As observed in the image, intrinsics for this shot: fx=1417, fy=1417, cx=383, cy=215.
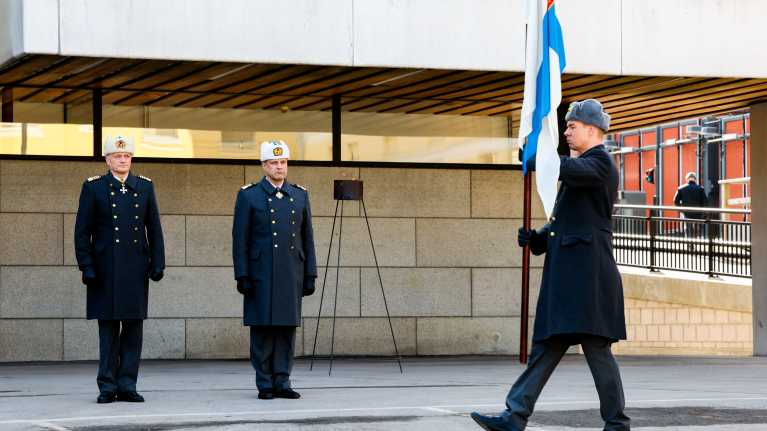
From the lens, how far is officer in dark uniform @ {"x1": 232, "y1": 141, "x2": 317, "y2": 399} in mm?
9883

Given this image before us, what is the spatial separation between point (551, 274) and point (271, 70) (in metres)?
5.21

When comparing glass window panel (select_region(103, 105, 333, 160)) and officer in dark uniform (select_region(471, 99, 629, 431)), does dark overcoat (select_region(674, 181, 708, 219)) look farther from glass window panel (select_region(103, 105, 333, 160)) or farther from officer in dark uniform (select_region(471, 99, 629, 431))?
officer in dark uniform (select_region(471, 99, 629, 431))

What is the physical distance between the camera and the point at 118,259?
31.9ft

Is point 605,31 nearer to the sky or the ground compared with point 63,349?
nearer to the sky

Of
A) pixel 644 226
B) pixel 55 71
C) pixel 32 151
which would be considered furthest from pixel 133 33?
pixel 644 226

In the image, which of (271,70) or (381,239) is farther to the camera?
(381,239)

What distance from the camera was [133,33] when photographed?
11.1m

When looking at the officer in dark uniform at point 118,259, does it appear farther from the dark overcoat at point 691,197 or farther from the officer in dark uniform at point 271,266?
the dark overcoat at point 691,197

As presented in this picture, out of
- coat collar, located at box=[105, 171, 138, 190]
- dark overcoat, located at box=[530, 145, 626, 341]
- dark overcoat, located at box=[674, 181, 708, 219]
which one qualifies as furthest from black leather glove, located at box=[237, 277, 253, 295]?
dark overcoat, located at box=[674, 181, 708, 219]

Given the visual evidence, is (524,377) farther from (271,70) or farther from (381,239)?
(381,239)

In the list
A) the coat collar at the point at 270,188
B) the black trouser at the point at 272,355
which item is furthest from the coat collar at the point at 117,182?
the black trouser at the point at 272,355

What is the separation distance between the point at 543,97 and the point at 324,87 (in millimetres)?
4831

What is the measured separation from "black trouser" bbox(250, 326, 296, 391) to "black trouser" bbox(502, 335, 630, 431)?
2.79m

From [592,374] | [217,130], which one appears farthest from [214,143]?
[592,374]
